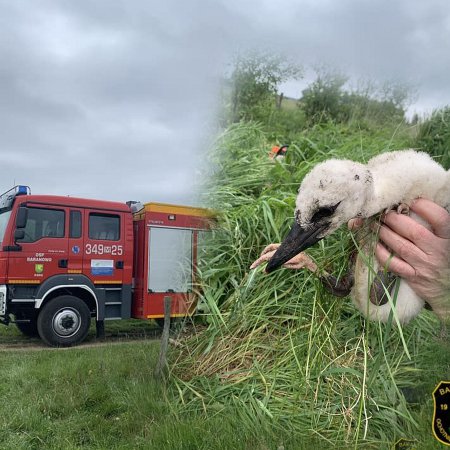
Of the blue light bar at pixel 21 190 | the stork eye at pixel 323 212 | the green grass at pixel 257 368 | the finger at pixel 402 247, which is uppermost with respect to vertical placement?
the blue light bar at pixel 21 190

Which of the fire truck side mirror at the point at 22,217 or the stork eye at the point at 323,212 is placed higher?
the fire truck side mirror at the point at 22,217

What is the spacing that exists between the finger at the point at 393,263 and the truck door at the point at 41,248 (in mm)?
5550

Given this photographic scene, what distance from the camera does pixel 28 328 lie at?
21.9 feet

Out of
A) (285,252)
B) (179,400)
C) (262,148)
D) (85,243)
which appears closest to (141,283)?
(85,243)

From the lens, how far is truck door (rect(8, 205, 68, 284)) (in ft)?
19.9

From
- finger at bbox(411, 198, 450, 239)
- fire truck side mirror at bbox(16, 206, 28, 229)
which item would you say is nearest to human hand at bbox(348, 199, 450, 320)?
finger at bbox(411, 198, 450, 239)

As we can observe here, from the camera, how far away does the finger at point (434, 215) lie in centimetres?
97

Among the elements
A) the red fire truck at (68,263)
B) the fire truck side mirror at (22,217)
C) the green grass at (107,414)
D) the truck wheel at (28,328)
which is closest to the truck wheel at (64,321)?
the red fire truck at (68,263)

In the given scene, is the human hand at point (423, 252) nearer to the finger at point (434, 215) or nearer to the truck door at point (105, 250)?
the finger at point (434, 215)

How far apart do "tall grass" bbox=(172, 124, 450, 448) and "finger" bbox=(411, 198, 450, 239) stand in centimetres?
35

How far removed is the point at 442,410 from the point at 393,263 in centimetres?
35

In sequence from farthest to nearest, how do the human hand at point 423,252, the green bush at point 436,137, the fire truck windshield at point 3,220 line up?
the fire truck windshield at point 3,220 < the green bush at point 436,137 < the human hand at point 423,252

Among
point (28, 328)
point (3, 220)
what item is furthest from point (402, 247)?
point (28, 328)

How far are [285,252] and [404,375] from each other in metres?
1.16
